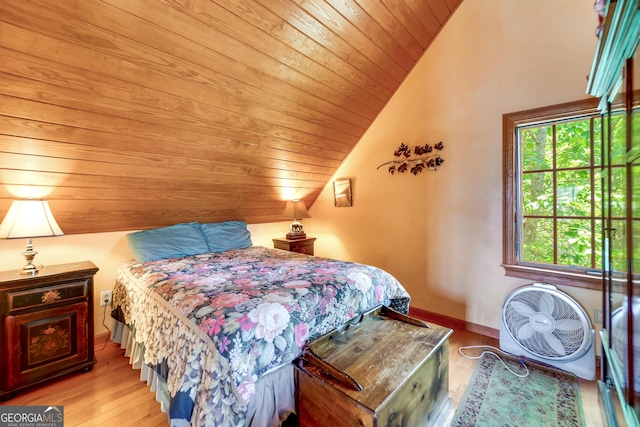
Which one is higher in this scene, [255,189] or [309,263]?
[255,189]

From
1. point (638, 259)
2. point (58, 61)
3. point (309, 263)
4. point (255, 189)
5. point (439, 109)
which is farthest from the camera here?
point (255, 189)

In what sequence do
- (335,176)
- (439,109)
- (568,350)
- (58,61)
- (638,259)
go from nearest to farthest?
(638,259) < (58,61) < (568,350) < (439,109) < (335,176)

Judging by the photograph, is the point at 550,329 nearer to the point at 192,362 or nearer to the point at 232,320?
the point at 232,320

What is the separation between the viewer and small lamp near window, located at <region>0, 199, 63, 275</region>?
5.48 ft

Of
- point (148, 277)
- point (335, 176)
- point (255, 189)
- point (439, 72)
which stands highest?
point (439, 72)

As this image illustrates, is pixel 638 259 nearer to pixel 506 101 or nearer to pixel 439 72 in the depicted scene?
pixel 506 101

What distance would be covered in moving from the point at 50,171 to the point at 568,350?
147 inches

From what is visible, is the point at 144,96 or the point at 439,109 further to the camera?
the point at 439,109

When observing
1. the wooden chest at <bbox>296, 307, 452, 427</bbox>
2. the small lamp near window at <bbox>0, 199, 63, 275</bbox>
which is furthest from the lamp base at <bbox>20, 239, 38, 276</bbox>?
the wooden chest at <bbox>296, 307, 452, 427</bbox>

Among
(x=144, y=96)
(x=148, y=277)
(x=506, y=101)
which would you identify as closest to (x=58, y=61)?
(x=144, y=96)

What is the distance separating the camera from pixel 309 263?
216 centimetres

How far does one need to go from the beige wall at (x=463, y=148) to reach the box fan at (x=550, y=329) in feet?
1.09

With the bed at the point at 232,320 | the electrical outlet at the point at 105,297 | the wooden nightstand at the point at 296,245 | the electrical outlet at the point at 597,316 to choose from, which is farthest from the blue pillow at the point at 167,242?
the electrical outlet at the point at 597,316

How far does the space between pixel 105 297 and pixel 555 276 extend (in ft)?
12.3
